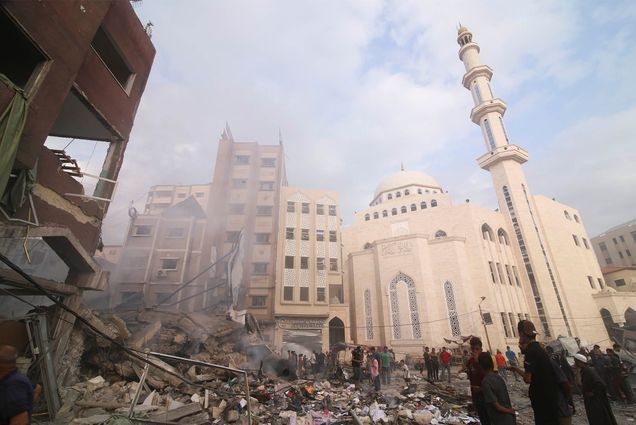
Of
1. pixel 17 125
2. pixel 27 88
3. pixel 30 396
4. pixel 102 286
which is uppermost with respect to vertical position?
pixel 27 88

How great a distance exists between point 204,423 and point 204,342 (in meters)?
7.00

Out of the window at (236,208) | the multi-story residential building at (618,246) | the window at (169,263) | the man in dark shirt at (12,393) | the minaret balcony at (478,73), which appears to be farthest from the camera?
the multi-story residential building at (618,246)

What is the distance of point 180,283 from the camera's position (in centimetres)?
2773

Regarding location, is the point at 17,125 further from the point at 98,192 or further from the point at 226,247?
the point at 226,247

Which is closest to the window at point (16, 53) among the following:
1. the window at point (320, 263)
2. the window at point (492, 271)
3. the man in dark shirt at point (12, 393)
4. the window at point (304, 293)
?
the man in dark shirt at point (12, 393)

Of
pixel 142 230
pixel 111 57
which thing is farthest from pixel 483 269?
pixel 142 230

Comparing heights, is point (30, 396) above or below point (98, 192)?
below

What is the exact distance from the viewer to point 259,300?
89.1 ft

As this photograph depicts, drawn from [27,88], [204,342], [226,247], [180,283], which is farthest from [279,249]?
[27,88]

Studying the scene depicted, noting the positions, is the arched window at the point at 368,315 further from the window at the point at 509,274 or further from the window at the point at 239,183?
the window at the point at 239,183

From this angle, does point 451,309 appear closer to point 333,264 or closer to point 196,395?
point 333,264

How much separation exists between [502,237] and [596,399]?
1251 inches

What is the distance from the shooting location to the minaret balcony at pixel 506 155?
34.8 meters

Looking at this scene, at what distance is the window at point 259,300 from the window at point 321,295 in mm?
4878
